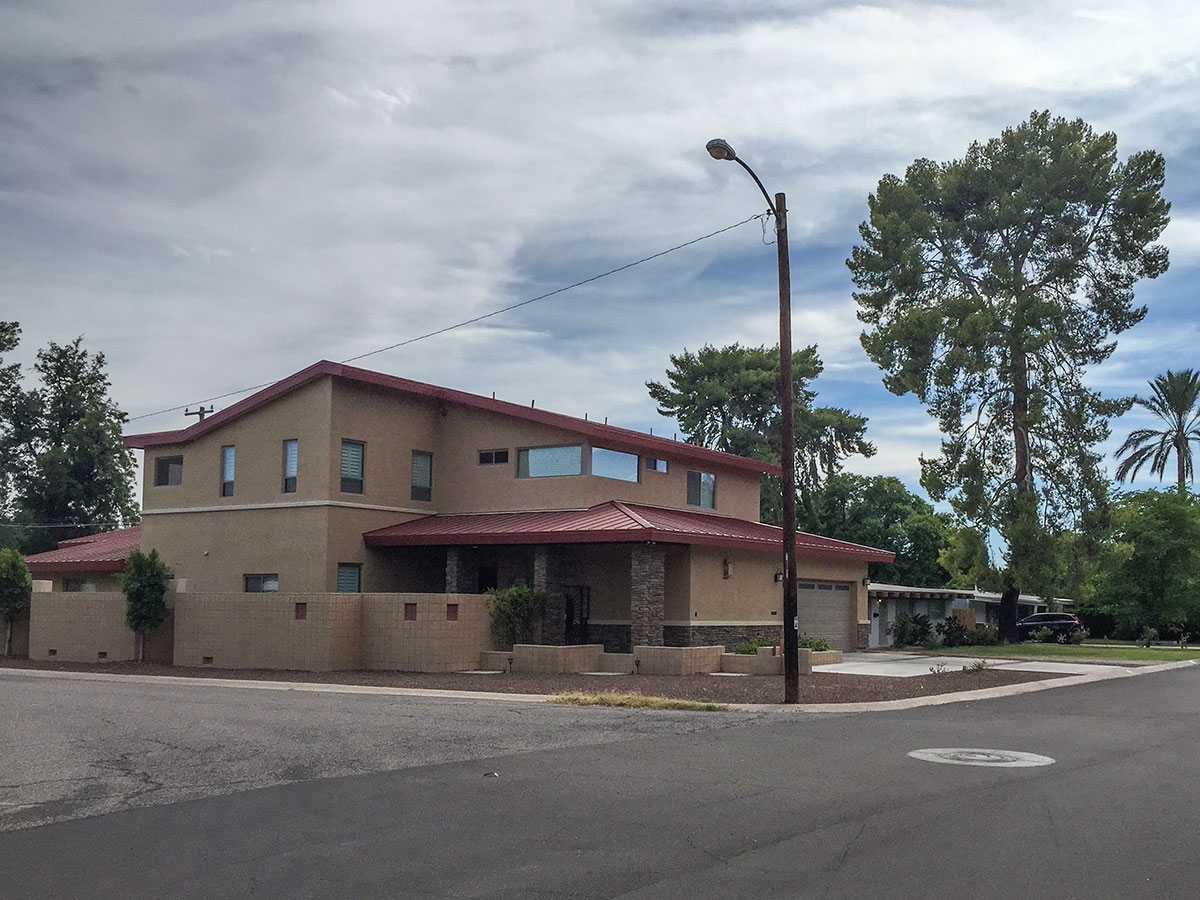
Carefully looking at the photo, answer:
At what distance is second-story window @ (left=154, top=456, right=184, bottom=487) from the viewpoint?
3719 cm

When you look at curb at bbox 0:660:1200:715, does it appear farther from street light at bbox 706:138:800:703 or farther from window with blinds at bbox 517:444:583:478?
window with blinds at bbox 517:444:583:478

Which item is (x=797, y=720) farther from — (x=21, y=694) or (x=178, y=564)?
(x=178, y=564)

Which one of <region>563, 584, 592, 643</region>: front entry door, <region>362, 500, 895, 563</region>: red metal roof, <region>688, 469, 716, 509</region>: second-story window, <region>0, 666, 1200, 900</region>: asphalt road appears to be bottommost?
<region>0, 666, 1200, 900</region>: asphalt road

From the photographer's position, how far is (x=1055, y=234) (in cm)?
4878

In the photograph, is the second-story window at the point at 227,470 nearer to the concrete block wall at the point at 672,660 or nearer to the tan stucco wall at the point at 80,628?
the tan stucco wall at the point at 80,628

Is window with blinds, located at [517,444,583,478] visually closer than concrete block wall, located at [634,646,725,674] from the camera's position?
No

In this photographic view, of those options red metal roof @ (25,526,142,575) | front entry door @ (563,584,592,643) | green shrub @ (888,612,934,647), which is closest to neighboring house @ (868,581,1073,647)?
green shrub @ (888,612,934,647)

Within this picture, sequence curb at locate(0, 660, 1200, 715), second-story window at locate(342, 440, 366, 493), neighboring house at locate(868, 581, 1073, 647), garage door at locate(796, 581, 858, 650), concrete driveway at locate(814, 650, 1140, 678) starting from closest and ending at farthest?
curb at locate(0, 660, 1200, 715)
concrete driveway at locate(814, 650, 1140, 678)
second-story window at locate(342, 440, 366, 493)
garage door at locate(796, 581, 858, 650)
neighboring house at locate(868, 581, 1073, 647)

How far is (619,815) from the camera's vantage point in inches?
380

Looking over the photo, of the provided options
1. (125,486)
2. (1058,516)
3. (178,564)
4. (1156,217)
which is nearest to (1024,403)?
(1058,516)

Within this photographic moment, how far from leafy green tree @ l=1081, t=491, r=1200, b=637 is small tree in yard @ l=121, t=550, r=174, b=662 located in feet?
132

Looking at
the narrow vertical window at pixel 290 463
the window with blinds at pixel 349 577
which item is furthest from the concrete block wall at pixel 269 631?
the narrow vertical window at pixel 290 463

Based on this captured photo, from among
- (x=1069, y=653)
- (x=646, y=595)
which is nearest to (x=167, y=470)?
(x=646, y=595)

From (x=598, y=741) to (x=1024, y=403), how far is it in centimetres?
3800
